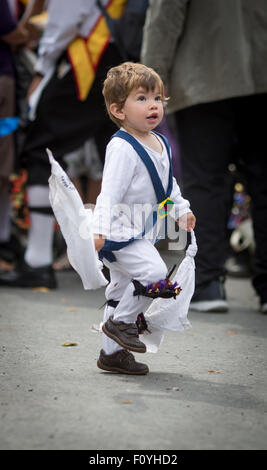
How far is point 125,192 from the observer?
2896mm

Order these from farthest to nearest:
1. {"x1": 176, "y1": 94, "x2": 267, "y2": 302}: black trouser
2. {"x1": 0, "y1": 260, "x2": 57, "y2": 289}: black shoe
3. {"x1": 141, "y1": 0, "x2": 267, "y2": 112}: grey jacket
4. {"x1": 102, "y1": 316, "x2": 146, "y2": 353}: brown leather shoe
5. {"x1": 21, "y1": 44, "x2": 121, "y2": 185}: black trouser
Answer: {"x1": 0, "y1": 260, "x2": 57, "y2": 289}: black shoe < {"x1": 21, "y1": 44, "x2": 121, "y2": 185}: black trouser < {"x1": 176, "y1": 94, "x2": 267, "y2": 302}: black trouser < {"x1": 141, "y1": 0, "x2": 267, "y2": 112}: grey jacket < {"x1": 102, "y1": 316, "x2": 146, "y2": 353}: brown leather shoe

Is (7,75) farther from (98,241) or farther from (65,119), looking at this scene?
(98,241)

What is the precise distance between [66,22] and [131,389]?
111 inches

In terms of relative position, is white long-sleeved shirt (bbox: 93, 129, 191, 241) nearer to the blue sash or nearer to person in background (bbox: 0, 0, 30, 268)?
the blue sash

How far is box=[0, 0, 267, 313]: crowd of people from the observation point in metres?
4.20

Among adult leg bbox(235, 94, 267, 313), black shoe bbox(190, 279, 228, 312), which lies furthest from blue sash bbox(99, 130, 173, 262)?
adult leg bbox(235, 94, 267, 313)

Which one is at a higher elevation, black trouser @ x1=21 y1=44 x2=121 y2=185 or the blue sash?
the blue sash

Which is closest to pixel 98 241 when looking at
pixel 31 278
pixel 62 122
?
pixel 62 122

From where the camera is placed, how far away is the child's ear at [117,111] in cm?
299

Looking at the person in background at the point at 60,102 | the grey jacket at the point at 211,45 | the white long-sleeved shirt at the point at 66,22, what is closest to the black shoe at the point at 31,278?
the person in background at the point at 60,102

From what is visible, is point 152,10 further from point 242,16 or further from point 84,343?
point 84,343

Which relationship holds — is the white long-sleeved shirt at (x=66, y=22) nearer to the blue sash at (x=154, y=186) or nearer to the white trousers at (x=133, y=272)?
the blue sash at (x=154, y=186)

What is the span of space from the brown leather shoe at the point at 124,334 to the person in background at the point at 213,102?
151 centimetres

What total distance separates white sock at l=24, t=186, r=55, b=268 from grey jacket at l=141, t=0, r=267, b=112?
4.37ft
